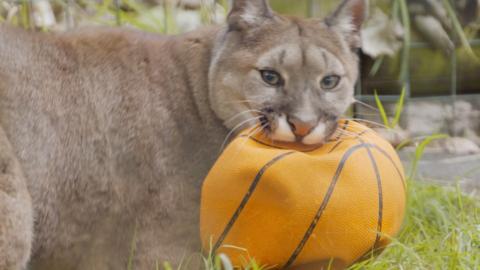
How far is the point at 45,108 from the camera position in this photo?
3.35 meters

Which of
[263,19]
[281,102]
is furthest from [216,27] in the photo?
[281,102]

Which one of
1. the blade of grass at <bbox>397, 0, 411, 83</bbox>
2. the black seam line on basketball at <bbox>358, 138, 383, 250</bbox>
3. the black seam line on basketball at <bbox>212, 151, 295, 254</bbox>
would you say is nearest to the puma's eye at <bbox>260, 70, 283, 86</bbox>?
the black seam line on basketball at <bbox>212, 151, 295, 254</bbox>

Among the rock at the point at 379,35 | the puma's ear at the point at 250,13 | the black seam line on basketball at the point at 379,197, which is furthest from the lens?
the rock at the point at 379,35

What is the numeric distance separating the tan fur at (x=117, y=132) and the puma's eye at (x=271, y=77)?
0.18 feet

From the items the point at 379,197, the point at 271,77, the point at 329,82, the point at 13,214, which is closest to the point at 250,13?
the point at 271,77

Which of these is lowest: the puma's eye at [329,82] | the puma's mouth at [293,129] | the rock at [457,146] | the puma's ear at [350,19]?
the rock at [457,146]

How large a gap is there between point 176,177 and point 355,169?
2.40 ft

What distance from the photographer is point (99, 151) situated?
338cm

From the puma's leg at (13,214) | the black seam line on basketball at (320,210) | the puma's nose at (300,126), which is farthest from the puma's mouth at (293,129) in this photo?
the puma's leg at (13,214)

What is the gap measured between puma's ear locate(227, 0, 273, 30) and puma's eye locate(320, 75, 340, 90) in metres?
0.36

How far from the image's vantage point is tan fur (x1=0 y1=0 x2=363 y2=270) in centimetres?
330

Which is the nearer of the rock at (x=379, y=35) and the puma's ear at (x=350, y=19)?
the puma's ear at (x=350, y=19)

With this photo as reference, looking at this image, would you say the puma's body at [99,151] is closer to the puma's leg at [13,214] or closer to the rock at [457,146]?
the puma's leg at [13,214]

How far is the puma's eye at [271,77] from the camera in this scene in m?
3.32
